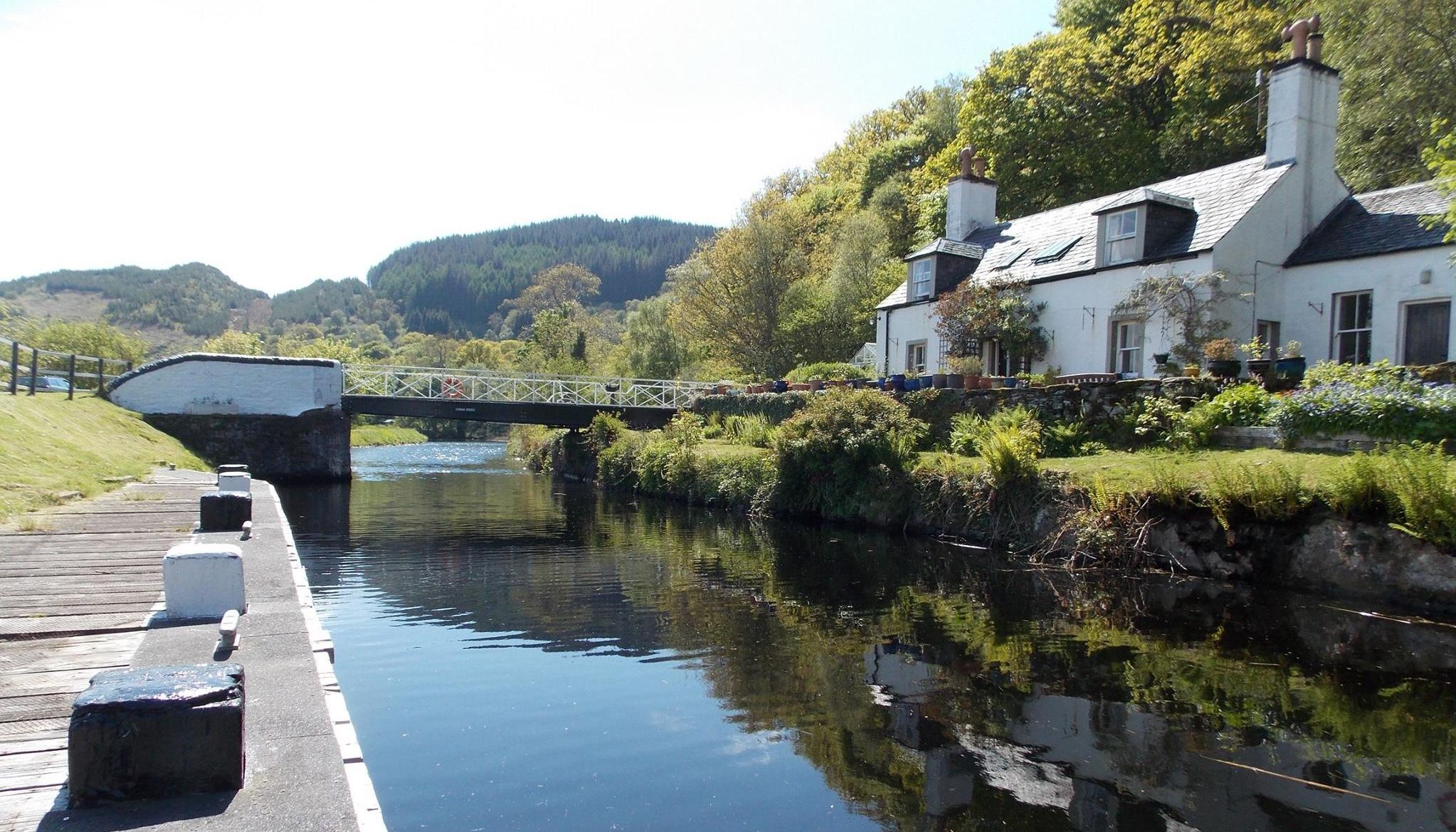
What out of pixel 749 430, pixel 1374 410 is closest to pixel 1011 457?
pixel 1374 410

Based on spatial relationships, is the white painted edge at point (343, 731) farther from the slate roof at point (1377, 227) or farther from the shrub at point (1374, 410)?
the slate roof at point (1377, 227)

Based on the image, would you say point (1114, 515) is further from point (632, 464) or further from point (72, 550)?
point (632, 464)

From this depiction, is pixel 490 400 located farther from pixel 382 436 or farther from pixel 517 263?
pixel 517 263

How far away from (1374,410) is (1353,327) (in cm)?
703

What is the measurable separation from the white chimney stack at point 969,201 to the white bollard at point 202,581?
2782cm

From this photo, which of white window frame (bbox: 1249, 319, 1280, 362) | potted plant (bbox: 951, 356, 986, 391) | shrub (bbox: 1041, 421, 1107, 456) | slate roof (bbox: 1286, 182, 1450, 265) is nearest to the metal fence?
potted plant (bbox: 951, 356, 986, 391)

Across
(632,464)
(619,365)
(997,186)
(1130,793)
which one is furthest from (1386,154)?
(619,365)

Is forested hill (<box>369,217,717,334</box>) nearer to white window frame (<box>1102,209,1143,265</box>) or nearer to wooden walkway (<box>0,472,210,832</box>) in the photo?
white window frame (<box>1102,209,1143,265</box>)

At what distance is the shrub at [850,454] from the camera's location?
19828 millimetres

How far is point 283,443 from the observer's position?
33688 millimetres

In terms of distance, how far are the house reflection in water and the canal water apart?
0.02m

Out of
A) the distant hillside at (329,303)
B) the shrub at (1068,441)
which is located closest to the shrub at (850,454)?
the shrub at (1068,441)

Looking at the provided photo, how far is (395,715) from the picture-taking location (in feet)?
25.5

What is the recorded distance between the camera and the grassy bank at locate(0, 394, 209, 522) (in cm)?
1255
